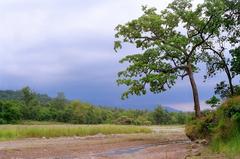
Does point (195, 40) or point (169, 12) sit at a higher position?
point (169, 12)

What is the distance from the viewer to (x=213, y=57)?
37.0 meters

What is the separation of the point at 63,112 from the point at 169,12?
78.0 metres

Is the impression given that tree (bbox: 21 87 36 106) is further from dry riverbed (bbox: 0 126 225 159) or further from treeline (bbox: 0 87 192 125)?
dry riverbed (bbox: 0 126 225 159)

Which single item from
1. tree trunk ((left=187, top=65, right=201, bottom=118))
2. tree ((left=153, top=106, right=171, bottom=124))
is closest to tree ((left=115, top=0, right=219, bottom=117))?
tree trunk ((left=187, top=65, right=201, bottom=118))

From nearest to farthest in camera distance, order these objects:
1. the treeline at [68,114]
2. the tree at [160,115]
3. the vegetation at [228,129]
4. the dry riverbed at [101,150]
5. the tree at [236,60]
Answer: the vegetation at [228,129]
the dry riverbed at [101,150]
the tree at [236,60]
the treeline at [68,114]
the tree at [160,115]

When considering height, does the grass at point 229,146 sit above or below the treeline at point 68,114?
below

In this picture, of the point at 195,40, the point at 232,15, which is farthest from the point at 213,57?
the point at 232,15

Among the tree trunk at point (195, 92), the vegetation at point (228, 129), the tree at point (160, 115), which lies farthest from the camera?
the tree at point (160, 115)

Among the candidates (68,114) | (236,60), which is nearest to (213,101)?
(236,60)

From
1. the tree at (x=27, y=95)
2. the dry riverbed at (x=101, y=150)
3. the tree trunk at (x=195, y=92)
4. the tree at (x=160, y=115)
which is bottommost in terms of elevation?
the dry riverbed at (x=101, y=150)

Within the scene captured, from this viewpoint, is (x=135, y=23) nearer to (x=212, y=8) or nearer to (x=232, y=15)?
(x=212, y=8)

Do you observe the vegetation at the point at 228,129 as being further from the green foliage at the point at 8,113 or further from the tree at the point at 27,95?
the tree at the point at 27,95

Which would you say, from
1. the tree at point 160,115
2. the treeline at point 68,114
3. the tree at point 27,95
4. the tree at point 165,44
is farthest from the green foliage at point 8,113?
the tree at point 165,44

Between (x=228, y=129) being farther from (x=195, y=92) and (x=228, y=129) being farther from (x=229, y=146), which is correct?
(x=195, y=92)
